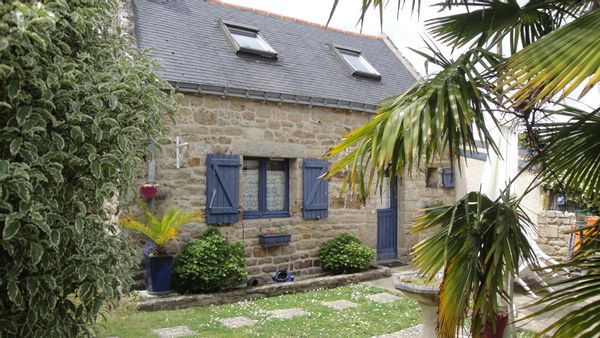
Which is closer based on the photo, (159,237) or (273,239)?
(159,237)

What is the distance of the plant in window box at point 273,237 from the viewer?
27.8 ft

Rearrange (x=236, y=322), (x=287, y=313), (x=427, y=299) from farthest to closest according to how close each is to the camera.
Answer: (x=287, y=313) → (x=236, y=322) → (x=427, y=299)

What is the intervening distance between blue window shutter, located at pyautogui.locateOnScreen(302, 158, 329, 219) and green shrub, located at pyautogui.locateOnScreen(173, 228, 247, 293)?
203 centimetres

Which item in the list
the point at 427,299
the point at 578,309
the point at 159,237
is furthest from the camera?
the point at 159,237

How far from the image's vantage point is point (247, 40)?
998 centimetres

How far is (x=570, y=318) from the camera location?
2.30 meters

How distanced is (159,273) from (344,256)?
3464mm

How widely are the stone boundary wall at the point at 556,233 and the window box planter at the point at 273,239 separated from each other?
459 centimetres

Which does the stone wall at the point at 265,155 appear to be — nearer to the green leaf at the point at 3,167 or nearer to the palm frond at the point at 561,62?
the green leaf at the point at 3,167

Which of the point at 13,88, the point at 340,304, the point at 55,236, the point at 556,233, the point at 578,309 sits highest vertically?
the point at 13,88

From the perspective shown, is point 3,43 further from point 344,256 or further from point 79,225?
point 344,256

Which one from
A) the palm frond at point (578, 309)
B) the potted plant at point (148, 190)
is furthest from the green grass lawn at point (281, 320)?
the palm frond at point (578, 309)

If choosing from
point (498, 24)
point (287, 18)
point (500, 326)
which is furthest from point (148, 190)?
point (287, 18)

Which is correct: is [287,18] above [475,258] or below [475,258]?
above
